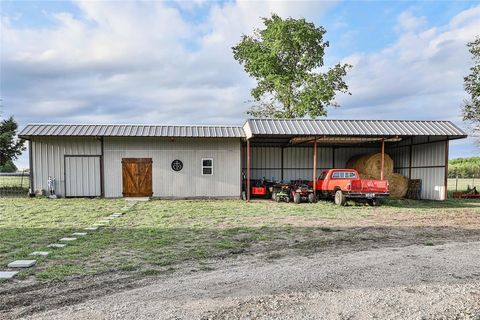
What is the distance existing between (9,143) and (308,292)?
2084 centimetres

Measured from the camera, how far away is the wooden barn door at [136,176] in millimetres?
17188

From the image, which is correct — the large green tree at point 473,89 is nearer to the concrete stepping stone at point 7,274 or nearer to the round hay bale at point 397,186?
the round hay bale at point 397,186

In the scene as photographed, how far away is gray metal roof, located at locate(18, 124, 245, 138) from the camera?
1628cm

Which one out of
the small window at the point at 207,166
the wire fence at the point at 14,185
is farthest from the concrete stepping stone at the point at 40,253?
the wire fence at the point at 14,185

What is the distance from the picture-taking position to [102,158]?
17.0 m

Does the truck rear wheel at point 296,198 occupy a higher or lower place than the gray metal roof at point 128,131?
lower

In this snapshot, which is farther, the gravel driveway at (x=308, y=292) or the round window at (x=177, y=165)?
the round window at (x=177, y=165)

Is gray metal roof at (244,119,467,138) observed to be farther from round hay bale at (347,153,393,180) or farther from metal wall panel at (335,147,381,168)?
metal wall panel at (335,147,381,168)

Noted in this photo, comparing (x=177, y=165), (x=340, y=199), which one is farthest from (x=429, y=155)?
(x=177, y=165)

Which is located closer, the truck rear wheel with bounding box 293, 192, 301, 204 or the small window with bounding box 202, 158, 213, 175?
the truck rear wheel with bounding box 293, 192, 301, 204

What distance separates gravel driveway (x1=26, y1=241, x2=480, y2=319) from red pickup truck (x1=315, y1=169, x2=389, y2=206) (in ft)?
27.5

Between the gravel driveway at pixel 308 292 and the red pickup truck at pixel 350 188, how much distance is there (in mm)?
8382

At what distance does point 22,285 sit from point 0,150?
1874cm

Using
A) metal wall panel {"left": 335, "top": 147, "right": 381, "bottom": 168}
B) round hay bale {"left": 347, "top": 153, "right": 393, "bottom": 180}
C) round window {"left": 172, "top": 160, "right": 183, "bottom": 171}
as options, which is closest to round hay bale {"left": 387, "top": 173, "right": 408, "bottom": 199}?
round hay bale {"left": 347, "top": 153, "right": 393, "bottom": 180}
